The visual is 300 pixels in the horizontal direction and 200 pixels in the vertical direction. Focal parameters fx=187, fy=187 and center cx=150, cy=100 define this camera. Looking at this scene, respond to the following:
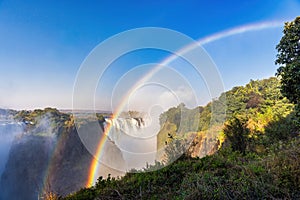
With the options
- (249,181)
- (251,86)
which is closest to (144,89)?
(249,181)

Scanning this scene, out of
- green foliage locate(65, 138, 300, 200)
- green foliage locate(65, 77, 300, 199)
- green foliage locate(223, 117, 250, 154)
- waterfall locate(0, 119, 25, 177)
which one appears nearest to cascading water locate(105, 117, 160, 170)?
green foliage locate(65, 77, 300, 199)

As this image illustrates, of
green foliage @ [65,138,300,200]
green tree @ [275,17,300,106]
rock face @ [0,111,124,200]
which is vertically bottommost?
rock face @ [0,111,124,200]

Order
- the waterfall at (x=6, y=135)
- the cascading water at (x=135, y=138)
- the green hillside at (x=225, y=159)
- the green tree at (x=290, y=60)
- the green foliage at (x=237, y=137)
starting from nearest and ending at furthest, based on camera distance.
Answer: the green hillside at (x=225, y=159) → the cascading water at (x=135, y=138) → the green tree at (x=290, y=60) → the green foliage at (x=237, y=137) → the waterfall at (x=6, y=135)

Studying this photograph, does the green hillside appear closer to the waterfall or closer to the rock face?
the rock face

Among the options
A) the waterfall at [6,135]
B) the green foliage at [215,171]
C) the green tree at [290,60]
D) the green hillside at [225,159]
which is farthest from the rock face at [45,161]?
the green tree at [290,60]

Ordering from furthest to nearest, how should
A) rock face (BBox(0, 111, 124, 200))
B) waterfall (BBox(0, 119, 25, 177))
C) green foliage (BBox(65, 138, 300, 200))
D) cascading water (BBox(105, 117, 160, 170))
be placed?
waterfall (BBox(0, 119, 25, 177))
rock face (BBox(0, 111, 124, 200))
cascading water (BBox(105, 117, 160, 170))
green foliage (BBox(65, 138, 300, 200))

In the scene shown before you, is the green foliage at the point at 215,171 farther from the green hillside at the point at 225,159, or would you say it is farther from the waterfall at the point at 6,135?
the waterfall at the point at 6,135

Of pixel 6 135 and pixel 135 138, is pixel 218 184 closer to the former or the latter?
pixel 135 138

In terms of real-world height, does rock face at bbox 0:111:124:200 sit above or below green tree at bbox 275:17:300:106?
below
